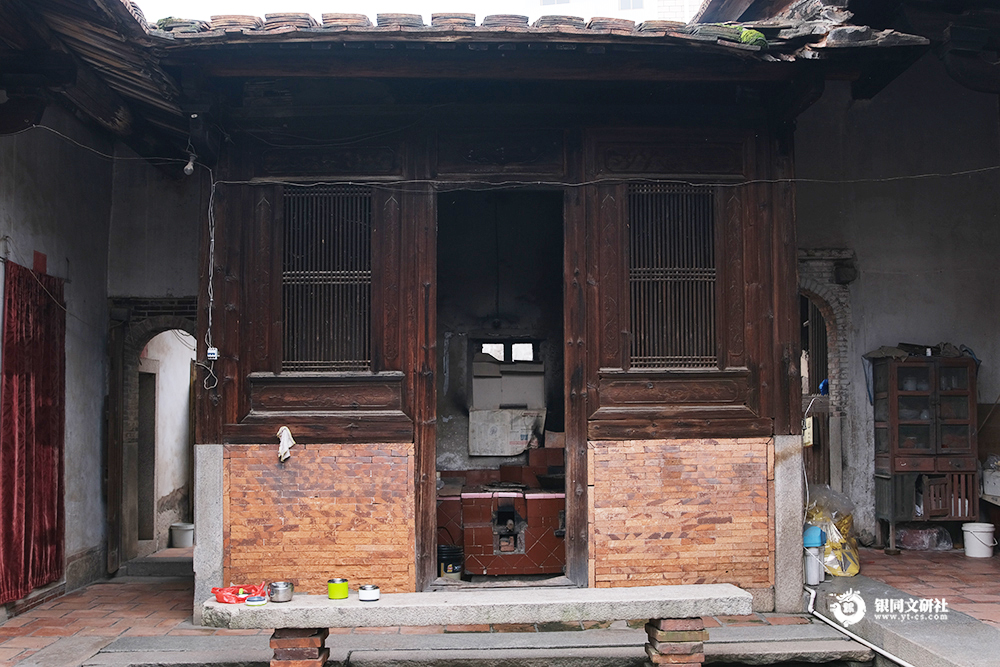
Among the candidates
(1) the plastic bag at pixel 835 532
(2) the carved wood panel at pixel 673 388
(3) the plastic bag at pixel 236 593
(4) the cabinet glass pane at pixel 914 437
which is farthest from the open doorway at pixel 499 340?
(3) the plastic bag at pixel 236 593

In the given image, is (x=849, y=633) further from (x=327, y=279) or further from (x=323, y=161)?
(x=323, y=161)

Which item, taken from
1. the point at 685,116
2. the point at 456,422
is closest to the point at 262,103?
the point at 685,116

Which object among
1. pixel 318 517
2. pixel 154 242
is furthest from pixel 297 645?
pixel 154 242

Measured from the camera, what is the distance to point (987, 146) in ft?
32.6

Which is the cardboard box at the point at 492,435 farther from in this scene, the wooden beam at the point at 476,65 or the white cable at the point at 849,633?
the wooden beam at the point at 476,65

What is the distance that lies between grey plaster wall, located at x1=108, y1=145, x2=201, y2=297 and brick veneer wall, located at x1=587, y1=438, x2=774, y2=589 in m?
5.41

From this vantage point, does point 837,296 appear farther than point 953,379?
Yes

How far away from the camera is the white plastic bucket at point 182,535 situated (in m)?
11.7

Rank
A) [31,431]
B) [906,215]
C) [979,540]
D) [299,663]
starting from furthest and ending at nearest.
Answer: [906,215], [979,540], [31,431], [299,663]

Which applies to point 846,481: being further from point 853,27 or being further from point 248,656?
point 248,656

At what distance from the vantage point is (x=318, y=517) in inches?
282

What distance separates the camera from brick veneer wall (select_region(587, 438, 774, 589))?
23.7 feet

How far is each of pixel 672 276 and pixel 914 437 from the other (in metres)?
3.99

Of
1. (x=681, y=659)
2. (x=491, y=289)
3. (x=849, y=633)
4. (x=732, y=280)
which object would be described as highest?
(x=491, y=289)
